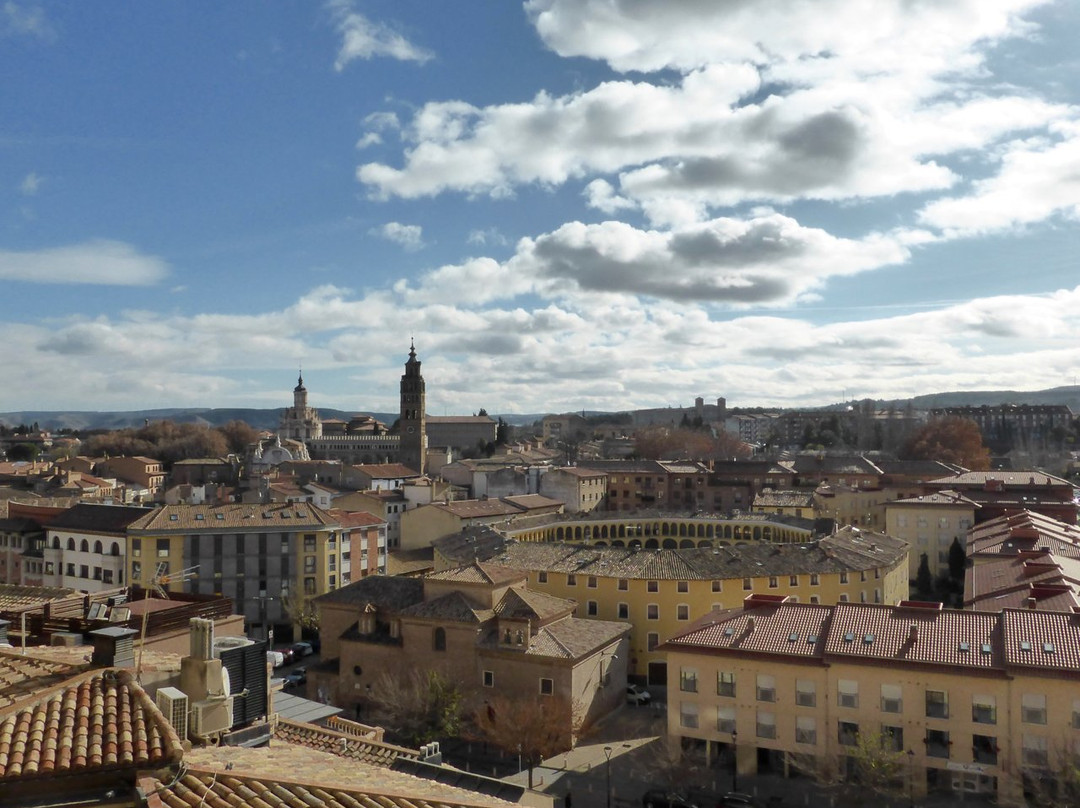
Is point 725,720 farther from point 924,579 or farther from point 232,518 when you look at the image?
point 924,579

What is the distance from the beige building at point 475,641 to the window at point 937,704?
1366 cm

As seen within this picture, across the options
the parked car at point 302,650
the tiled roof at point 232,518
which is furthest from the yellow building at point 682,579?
the tiled roof at point 232,518

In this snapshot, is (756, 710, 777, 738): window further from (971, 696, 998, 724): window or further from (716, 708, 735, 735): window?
(971, 696, 998, 724): window

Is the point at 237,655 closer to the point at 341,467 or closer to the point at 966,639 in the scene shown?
the point at 966,639

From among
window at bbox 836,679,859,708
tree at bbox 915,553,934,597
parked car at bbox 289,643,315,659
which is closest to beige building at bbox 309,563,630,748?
parked car at bbox 289,643,315,659

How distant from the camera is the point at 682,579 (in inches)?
1775

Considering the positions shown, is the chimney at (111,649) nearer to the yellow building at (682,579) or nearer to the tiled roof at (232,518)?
the yellow building at (682,579)

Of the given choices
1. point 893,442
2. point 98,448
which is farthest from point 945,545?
point 98,448

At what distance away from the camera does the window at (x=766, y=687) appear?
3092 centimetres

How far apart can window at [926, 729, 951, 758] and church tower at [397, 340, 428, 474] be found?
10094 centimetres

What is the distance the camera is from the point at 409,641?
39.5m

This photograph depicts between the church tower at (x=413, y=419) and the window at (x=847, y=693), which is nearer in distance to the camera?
the window at (x=847, y=693)

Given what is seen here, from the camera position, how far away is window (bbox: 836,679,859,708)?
97.8 feet

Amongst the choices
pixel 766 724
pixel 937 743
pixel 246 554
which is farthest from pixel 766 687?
pixel 246 554
